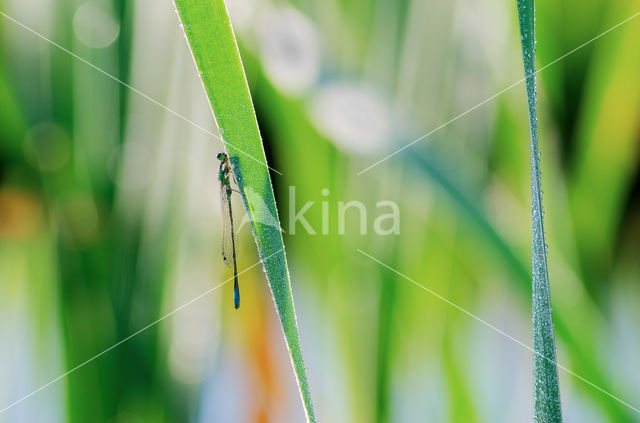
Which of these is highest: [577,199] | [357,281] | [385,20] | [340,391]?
[385,20]

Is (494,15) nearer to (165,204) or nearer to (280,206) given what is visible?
(280,206)

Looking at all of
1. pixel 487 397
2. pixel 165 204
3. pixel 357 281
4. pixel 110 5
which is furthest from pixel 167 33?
pixel 487 397

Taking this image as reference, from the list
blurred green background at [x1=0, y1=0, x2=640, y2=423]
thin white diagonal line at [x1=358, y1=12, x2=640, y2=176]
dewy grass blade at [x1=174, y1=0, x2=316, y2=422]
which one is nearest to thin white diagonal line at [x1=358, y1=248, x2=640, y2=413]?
blurred green background at [x1=0, y1=0, x2=640, y2=423]

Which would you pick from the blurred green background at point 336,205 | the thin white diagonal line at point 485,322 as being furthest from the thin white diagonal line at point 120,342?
the thin white diagonal line at point 485,322

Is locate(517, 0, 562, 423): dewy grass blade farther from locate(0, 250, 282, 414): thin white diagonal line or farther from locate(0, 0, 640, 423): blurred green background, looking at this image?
locate(0, 250, 282, 414): thin white diagonal line

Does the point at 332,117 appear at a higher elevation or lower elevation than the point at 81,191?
higher

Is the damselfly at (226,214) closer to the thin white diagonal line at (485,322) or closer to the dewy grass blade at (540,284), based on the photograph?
the thin white diagonal line at (485,322)
